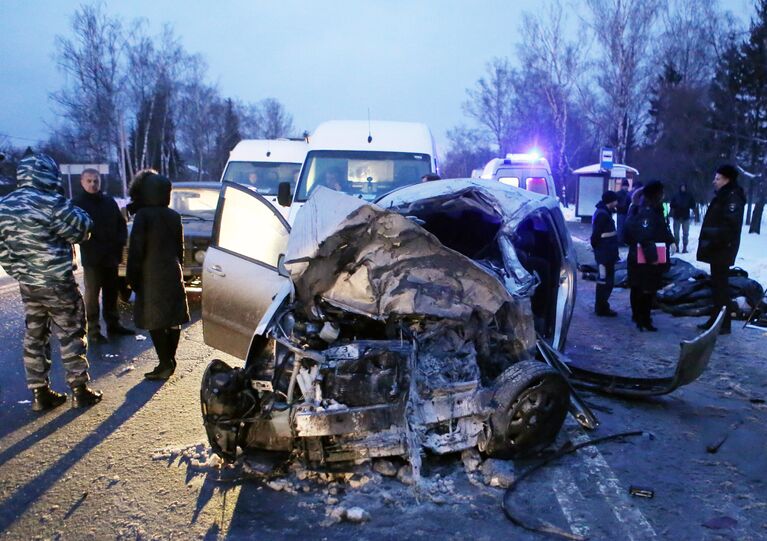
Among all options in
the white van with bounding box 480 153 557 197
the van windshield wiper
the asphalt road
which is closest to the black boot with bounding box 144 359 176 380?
the asphalt road

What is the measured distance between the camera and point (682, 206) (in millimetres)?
14820

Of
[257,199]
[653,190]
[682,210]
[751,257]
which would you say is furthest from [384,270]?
[682,210]

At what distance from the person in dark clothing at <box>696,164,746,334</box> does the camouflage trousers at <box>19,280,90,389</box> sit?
6104 mm

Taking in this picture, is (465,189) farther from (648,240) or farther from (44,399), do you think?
(44,399)

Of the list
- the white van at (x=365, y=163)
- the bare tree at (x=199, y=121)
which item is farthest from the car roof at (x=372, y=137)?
the bare tree at (x=199, y=121)

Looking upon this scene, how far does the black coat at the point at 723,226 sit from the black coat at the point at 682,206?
884cm

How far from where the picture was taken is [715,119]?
2662 centimetres

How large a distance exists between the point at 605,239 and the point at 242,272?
510 centimetres

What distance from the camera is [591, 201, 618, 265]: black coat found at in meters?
7.94

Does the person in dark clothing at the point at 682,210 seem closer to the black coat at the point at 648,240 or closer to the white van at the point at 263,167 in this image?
the black coat at the point at 648,240

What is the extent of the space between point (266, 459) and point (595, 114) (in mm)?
35620

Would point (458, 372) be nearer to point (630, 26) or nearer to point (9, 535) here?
point (9, 535)

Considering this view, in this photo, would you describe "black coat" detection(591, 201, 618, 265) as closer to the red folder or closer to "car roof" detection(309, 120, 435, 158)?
the red folder

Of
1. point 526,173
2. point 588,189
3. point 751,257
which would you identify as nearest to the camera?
point 751,257
